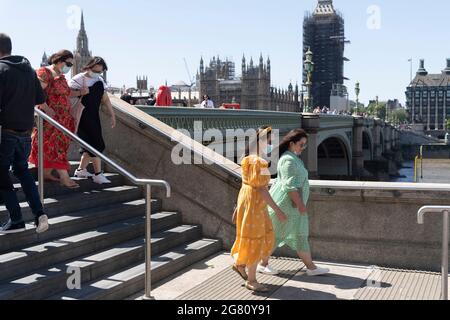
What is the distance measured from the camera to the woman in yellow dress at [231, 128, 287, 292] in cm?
557

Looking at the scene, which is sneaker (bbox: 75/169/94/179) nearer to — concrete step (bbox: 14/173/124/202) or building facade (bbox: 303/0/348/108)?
concrete step (bbox: 14/173/124/202)

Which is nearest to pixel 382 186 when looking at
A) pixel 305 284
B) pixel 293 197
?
pixel 293 197

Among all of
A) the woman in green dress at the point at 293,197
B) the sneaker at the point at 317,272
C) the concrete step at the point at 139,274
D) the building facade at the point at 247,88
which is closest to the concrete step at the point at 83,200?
the concrete step at the point at 139,274

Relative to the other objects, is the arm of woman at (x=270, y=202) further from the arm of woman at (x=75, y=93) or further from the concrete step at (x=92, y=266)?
the arm of woman at (x=75, y=93)

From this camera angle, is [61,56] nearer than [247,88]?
Yes

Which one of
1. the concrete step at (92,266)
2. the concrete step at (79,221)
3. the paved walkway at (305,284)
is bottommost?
the paved walkway at (305,284)

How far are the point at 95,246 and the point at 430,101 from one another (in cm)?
18820

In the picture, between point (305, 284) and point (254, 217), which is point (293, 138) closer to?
point (254, 217)

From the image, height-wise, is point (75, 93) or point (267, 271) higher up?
point (75, 93)

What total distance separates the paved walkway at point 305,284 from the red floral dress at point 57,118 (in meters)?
2.02

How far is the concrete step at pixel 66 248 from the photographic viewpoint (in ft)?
16.3

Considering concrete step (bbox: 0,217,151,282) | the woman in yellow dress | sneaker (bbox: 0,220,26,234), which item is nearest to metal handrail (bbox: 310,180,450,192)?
the woman in yellow dress

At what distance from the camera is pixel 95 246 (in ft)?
19.6
